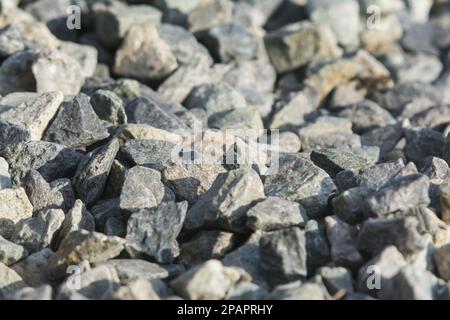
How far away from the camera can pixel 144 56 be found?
5.45m

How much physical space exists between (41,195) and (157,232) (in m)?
0.76

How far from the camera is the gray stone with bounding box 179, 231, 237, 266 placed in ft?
10.9

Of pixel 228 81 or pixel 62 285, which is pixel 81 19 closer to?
pixel 228 81

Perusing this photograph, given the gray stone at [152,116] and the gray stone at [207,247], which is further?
the gray stone at [152,116]

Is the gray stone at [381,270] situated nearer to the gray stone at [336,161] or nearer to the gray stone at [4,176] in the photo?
the gray stone at [336,161]

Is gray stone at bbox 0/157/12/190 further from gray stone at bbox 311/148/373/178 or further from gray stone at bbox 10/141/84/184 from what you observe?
gray stone at bbox 311/148/373/178

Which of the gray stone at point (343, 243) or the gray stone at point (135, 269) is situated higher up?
the gray stone at point (343, 243)

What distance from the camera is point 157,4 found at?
652 centimetres

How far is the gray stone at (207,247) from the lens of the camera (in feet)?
10.9

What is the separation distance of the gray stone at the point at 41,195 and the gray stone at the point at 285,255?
1185 mm

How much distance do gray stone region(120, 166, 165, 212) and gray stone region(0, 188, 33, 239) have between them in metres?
0.52

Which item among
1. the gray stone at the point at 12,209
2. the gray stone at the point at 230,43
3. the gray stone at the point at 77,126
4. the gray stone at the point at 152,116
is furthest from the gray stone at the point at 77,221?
the gray stone at the point at 230,43

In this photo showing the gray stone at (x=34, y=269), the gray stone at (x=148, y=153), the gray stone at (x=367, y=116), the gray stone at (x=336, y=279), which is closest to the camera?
the gray stone at (x=336, y=279)

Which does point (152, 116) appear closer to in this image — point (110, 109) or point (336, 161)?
point (110, 109)
